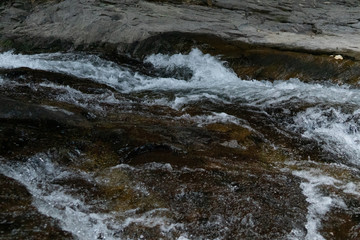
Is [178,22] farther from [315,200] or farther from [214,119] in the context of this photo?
[315,200]

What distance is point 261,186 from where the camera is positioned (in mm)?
3904

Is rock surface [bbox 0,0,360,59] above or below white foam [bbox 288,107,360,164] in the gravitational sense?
above

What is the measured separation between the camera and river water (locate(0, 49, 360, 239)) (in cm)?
326

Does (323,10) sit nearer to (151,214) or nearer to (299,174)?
(299,174)

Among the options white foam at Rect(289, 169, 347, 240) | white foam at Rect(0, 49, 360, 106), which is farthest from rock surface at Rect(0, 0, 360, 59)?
white foam at Rect(289, 169, 347, 240)

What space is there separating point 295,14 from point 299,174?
7907 mm

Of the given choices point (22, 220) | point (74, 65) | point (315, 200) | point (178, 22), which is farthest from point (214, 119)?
point (178, 22)

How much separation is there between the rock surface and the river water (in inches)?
96.8

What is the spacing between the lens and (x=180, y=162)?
4230 mm

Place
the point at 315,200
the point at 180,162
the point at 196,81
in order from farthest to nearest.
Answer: the point at 196,81 → the point at 180,162 → the point at 315,200

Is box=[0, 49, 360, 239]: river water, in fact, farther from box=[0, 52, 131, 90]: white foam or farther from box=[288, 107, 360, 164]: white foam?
box=[0, 52, 131, 90]: white foam

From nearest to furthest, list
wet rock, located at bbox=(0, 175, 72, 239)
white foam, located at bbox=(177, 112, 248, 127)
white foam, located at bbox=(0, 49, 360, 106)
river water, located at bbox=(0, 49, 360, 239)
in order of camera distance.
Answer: wet rock, located at bbox=(0, 175, 72, 239) → river water, located at bbox=(0, 49, 360, 239) → white foam, located at bbox=(177, 112, 248, 127) → white foam, located at bbox=(0, 49, 360, 106)

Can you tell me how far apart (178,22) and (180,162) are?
21.3ft

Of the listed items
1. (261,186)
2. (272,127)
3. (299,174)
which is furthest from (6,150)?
(272,127)
